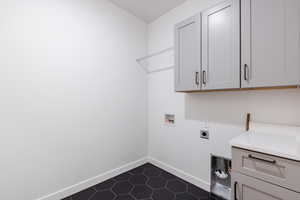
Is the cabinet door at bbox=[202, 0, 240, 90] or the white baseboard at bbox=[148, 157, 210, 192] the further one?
the white baseboard at bbox=[148, 157, 210, 192]

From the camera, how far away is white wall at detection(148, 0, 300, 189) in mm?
1390

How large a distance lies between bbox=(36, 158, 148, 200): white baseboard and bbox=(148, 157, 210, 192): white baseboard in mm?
302

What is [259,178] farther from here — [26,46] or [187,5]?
[26,46]

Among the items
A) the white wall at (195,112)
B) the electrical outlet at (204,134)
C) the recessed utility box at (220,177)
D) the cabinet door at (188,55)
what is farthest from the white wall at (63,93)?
the recessed utility box at (220,177)

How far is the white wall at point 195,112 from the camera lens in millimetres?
1390

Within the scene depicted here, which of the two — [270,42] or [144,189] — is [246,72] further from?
[144,189]

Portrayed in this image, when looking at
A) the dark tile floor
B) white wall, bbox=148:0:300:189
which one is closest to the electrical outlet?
white wall, bbox=148:0:300:189

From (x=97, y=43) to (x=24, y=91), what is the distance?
104 centimetres

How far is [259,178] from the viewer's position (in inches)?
39.0

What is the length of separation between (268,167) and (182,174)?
1.35 meters

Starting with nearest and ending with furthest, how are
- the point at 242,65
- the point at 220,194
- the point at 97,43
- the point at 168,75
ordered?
the point at 242,65
the point at 220,194
the point at 97,43
the point at 168,75

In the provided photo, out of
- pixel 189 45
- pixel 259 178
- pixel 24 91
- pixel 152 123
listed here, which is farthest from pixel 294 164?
pixel 24 91

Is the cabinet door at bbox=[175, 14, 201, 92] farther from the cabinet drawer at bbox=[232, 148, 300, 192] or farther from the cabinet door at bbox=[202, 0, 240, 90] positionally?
the cabinet drawer at bbox=[232, 148, 300, 192]

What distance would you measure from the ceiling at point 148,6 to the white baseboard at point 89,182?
2532 millimetres
